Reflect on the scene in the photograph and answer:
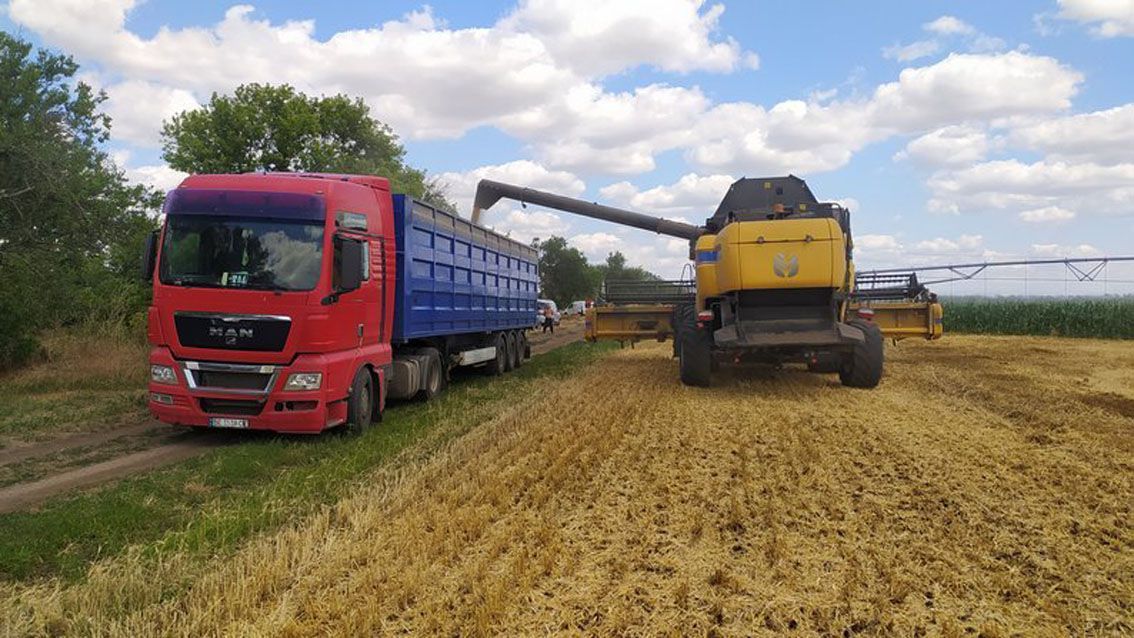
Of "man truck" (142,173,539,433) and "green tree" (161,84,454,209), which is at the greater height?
"green tree" (161,84,454,209)

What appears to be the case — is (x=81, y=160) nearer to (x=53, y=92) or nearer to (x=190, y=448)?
(x=53, y=92)

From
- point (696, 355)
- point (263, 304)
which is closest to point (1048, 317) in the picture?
point (696, 355)

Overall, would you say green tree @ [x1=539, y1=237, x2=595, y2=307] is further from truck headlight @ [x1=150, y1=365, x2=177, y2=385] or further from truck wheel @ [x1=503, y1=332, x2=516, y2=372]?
truck headlight @ [x1=150, y1=365, x2=177, y2=385]

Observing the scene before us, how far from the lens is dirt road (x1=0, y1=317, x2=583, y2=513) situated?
254 inches

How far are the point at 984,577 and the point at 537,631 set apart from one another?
2396 millimetres

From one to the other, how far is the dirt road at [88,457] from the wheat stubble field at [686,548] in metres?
2.66

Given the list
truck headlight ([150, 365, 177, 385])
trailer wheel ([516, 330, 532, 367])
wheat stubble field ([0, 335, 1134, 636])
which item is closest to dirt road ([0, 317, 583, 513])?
truck headlight ([150, 365, 177, 385])

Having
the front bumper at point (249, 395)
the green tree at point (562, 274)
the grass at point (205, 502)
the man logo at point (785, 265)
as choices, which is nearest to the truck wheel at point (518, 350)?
the grass at point (205, 502)

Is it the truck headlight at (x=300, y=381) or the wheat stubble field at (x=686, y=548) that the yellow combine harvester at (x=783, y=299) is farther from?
the truck headlight at (x=300, y=381)

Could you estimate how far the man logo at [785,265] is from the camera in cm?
1054

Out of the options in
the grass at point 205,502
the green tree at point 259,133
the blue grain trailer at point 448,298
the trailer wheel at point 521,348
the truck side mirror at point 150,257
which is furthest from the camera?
the green tree at point 259,133

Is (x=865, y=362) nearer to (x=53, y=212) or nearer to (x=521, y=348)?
(x=521, y=348)

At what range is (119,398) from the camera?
38.3 feet

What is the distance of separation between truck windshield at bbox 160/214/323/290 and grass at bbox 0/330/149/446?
2975mm
